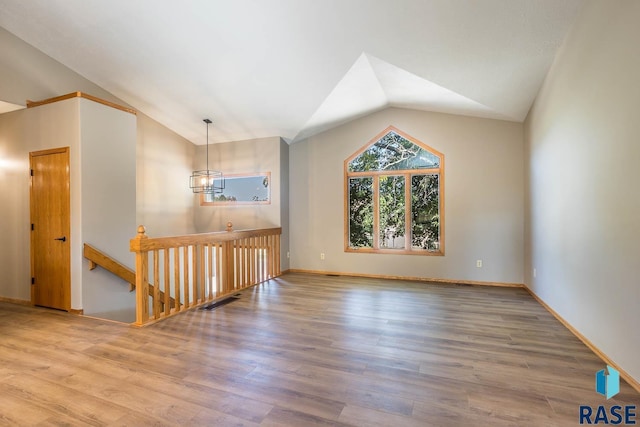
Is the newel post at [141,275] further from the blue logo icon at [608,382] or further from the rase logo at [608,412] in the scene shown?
the blue logo icon at [608,382]

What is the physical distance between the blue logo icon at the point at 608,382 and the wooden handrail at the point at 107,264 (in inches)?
189

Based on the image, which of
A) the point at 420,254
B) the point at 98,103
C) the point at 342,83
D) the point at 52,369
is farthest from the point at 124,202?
the point at 420,254

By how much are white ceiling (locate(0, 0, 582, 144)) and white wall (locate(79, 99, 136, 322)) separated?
3.19ft

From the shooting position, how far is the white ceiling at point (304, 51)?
2.97 m

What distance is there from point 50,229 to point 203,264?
1916 mm

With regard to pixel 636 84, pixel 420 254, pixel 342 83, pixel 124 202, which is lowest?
pixel 420 254

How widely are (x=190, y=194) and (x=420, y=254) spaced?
15.9 feet

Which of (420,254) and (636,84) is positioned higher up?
(636,84)

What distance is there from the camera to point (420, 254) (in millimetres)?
5363

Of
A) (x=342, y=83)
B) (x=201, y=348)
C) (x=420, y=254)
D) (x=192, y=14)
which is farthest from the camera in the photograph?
(x=420, y=254)

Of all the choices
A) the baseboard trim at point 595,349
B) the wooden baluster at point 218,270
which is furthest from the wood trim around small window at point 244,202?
the baseboard trim at point 595,349

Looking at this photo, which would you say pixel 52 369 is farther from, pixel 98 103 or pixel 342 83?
pixel 342 83

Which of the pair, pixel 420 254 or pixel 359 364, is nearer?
pixel 359 364

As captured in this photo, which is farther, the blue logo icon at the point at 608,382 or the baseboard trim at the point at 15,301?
the baseboard trim at the point at 15,301
